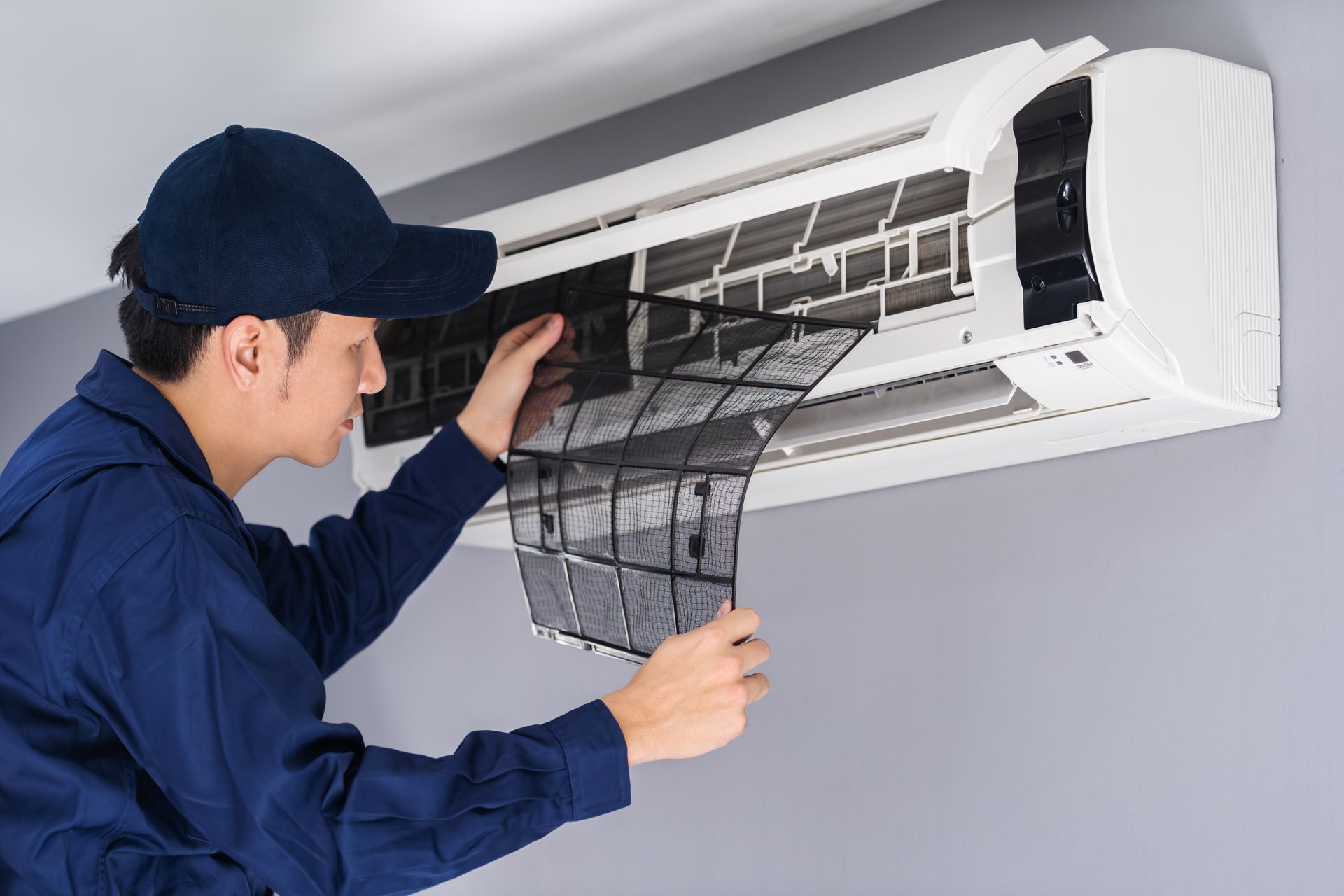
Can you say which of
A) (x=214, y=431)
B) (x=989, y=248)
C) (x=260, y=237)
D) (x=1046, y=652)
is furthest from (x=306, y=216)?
(x=1046, y=652)

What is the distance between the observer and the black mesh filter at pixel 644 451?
4.25 ft

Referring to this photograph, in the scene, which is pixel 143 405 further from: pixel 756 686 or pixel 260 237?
pixel 756 686

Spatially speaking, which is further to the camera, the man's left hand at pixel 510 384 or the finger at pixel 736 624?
the man's left hand at pixel 510 384

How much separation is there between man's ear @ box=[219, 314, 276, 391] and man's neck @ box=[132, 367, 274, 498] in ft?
0.15

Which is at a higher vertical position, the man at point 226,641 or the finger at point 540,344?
the finger at point 540,344

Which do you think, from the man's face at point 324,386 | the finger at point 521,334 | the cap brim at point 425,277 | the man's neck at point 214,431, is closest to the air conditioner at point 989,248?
the finger at point 521,334

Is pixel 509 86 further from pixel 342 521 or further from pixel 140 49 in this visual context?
pixel 342 521

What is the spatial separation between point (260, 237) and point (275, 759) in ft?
1.56

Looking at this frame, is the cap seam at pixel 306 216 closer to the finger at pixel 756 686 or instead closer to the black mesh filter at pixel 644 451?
the black mesh filter at pixel 644 451

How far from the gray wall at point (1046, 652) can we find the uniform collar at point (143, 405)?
32.9 inches

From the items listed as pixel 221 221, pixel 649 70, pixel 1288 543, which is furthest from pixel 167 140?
pixel 1288 543

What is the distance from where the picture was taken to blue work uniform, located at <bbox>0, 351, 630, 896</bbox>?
951mm

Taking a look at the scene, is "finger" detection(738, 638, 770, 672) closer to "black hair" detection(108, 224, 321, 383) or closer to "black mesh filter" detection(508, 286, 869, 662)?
"black mesh filter" detection(508, 286, 869, 662)

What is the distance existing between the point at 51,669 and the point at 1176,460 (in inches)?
46.1
